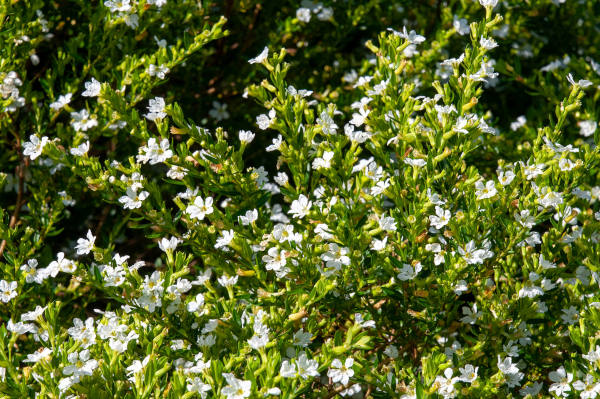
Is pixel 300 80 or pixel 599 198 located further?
pixel 300 80

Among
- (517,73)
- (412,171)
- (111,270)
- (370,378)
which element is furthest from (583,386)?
(517,73)

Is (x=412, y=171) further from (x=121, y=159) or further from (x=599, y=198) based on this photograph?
(x=121, y=159)

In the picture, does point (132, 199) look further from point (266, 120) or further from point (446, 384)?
point (446, 384)

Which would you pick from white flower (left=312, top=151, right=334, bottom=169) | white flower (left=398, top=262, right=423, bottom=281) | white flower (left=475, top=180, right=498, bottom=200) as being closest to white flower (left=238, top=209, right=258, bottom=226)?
white flower (left=312, top=151, right=334, bottom=169)

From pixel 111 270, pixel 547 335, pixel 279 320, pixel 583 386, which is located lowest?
pixel 547 335

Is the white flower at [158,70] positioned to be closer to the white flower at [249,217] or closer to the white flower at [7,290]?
the white flower at [249,217]

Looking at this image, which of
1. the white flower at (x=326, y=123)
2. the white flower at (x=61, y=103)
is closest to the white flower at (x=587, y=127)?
the white flower at (x=326, y=123)

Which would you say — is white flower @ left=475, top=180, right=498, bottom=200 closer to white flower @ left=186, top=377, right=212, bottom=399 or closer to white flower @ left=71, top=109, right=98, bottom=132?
white flower @ left=186, top=377, right=212, bottom=399

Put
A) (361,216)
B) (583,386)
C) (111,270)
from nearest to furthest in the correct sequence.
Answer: (583,386) < (111,270) < (361,216)
